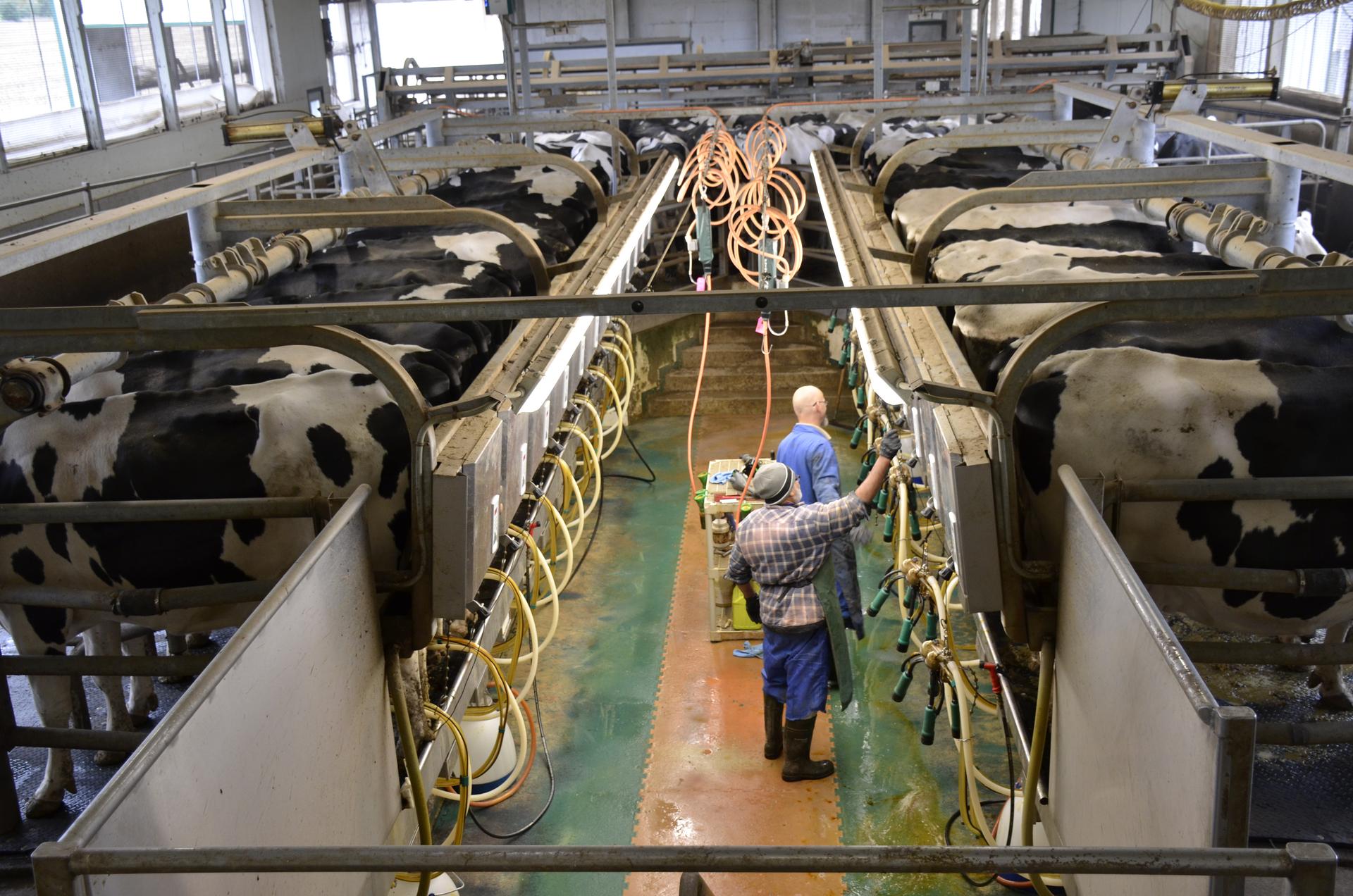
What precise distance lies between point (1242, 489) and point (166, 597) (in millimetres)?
2852

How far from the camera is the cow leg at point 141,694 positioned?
462 cm

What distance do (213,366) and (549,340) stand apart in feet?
3.89

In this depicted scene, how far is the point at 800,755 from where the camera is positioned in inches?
185

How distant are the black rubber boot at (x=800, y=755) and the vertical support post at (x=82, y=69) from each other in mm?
8734

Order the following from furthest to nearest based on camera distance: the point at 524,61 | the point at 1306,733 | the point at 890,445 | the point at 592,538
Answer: the point at 524,61 < the point at 592,538 < the point at 890,445 < the point at 1306,733

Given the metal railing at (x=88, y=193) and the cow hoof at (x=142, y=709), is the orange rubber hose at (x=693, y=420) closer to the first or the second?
the metal railing at (x=88, y=193)

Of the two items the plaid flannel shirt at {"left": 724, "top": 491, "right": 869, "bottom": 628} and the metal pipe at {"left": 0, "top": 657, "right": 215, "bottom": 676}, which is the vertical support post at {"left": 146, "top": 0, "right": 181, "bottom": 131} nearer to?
the plaid flannel shirt at {"left": 724, "top": 491, "right": 869, "bottom": 628}

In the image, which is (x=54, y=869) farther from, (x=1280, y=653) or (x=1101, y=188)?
(x=1101, y=188)

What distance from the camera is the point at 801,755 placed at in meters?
4.69

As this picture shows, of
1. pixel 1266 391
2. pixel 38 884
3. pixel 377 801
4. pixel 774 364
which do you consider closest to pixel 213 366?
pixel 377 801

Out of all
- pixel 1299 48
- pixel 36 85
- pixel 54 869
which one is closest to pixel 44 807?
pixel 54 869

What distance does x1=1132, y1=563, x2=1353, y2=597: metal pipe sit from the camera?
280 cm

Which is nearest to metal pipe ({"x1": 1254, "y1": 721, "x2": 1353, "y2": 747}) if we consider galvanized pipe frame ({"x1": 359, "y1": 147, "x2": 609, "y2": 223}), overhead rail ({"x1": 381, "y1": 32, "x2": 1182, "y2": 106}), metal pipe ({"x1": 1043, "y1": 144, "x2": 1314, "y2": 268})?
metal pipe ({"x1": 1043, "y1": 144, "x2": 1314, "y2": 268})

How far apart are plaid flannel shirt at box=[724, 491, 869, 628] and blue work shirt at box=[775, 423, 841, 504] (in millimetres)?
675
